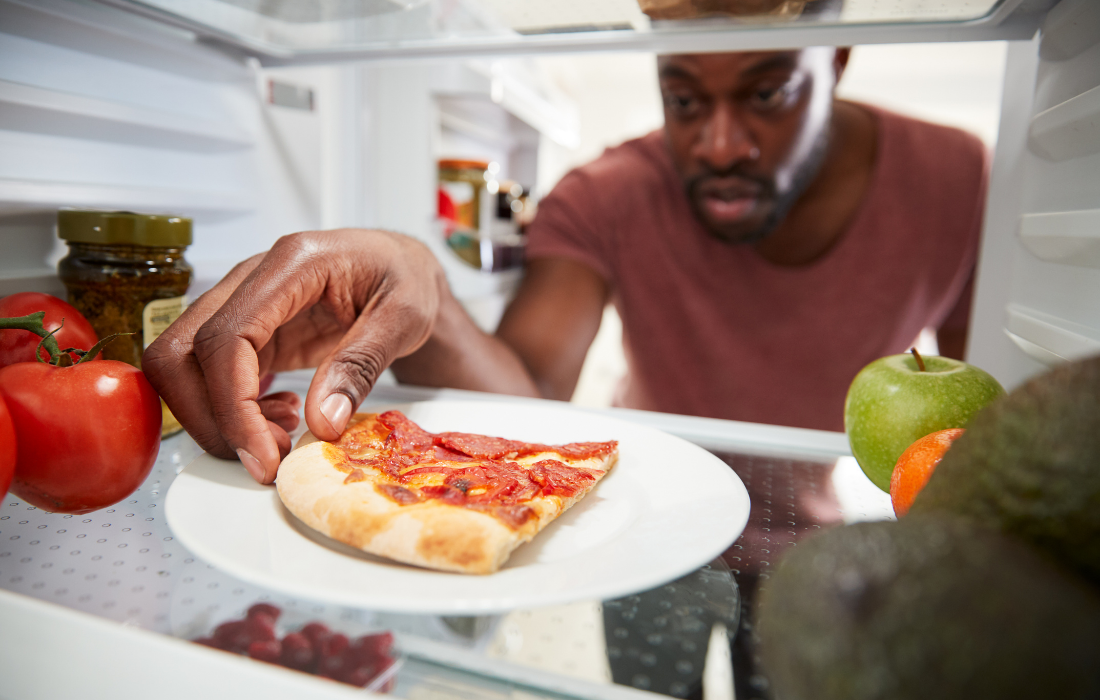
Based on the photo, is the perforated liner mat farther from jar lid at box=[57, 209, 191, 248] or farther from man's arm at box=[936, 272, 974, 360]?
man's arm at box=[936, 272, 974, 360]

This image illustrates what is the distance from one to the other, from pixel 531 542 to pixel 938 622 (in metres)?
0.33

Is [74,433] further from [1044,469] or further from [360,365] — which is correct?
[1044,469]

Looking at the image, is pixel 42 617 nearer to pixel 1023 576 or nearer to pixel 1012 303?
pixel 1023 576

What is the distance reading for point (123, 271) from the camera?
0.72 m

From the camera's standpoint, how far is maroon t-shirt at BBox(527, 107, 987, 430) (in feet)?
5.24

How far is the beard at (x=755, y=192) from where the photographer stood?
1.47 meters

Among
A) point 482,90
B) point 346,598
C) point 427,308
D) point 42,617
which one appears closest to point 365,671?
point 346,598

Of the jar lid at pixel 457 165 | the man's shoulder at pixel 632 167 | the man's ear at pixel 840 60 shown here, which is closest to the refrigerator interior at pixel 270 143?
the man's ear at pixel 840 60

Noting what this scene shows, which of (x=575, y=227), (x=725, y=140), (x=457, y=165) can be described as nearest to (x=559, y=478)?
(x=725, y=140)

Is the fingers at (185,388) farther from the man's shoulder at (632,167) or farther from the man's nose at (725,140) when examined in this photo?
the man's shoulder at (632,167)

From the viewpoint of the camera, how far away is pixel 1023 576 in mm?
255

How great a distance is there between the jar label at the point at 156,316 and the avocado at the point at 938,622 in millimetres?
713

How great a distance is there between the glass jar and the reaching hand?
0.08 metres

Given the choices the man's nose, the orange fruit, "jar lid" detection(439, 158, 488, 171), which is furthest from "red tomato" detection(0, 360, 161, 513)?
"jar lid" detection(439, 158, 488, 171)
